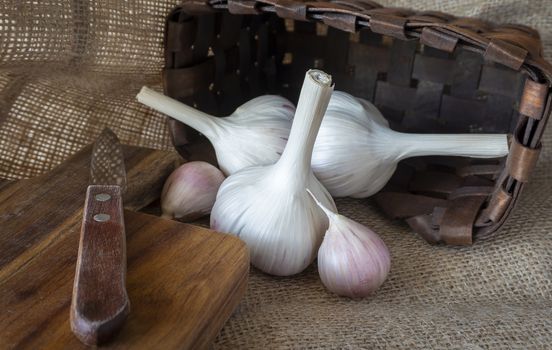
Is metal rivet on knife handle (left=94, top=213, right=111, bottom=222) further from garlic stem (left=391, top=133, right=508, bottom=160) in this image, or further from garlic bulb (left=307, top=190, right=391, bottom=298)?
garlic stem (left=391, top=133, right=508, bottom=160)

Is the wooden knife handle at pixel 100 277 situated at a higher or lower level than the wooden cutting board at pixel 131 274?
higher

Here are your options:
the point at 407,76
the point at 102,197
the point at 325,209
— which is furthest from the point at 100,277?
the point at 407,76

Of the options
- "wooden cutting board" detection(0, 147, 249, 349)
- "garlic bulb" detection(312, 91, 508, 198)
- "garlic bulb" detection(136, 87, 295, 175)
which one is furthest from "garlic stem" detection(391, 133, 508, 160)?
"wooden cutting board" detection(0, 147, 249, 349)

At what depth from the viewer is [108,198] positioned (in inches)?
21.4

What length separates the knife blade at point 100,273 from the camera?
42 centimetres

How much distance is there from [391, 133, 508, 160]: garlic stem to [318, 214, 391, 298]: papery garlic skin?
0.14 metres

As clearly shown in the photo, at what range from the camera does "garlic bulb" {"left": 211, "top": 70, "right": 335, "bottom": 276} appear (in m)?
0.59

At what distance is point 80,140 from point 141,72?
0.12 m

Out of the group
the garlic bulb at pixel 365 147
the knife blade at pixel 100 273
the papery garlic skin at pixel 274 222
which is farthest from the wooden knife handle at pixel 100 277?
the garlic bulb at pixel 365 147

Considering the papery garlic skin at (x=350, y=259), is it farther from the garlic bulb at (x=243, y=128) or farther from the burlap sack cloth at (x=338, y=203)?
the garlic bulb at (x=243, y=128)

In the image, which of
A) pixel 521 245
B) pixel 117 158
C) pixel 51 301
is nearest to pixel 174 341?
pixel 51 301

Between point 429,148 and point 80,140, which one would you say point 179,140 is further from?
point 429,148

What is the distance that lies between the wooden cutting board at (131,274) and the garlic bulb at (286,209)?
47 millimetres

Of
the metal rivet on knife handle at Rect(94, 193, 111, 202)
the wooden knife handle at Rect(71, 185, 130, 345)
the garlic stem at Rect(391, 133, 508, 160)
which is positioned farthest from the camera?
the garlic stem at Rect(391, 133, 508, 160)
